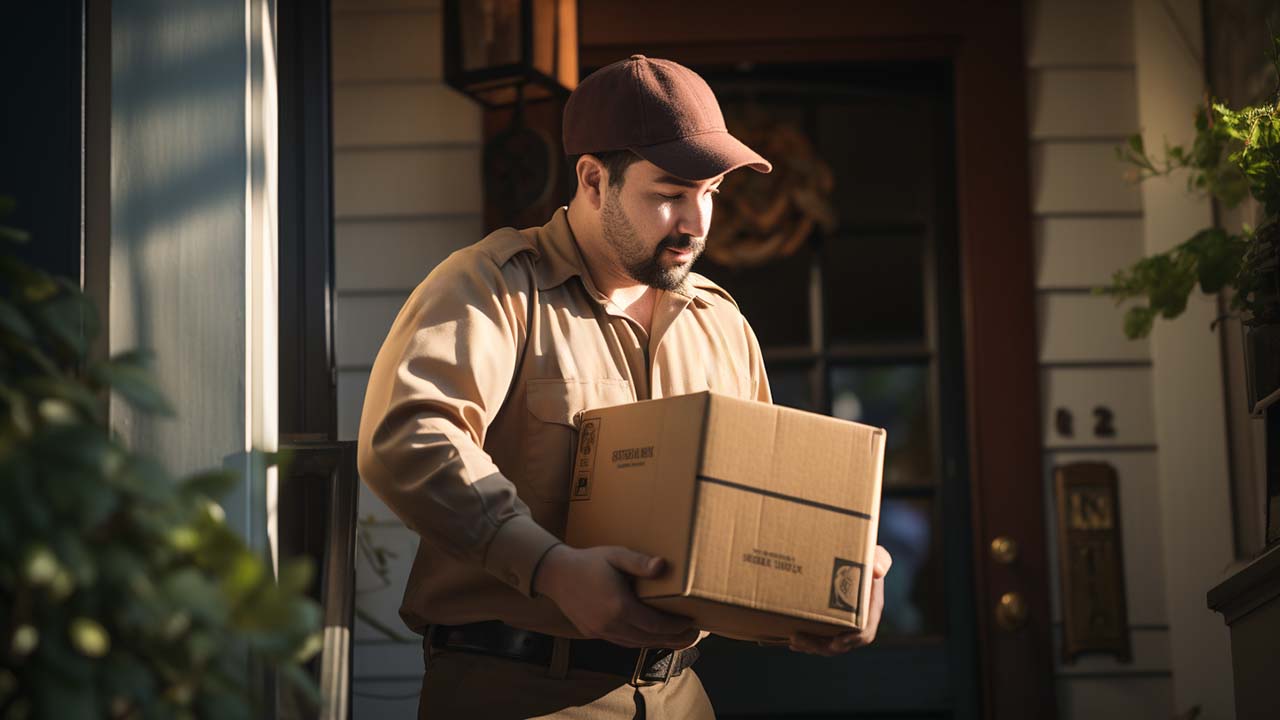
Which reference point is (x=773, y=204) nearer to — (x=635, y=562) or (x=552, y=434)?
(x=552, y=434)

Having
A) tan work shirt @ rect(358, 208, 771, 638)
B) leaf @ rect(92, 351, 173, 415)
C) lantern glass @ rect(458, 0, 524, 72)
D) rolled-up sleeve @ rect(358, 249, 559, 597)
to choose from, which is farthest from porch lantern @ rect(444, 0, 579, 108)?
leaf @ rect(92, 351, 173, 415)

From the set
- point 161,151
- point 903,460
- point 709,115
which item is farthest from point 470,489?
point 903,460

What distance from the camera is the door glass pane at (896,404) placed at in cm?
314

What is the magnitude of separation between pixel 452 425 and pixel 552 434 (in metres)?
0.18

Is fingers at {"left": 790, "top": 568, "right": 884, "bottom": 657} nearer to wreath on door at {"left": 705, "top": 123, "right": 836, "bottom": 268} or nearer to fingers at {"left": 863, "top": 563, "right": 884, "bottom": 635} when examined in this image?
fingers at {"left": 863, "top": 563, "right": 884, "bottom": 635}

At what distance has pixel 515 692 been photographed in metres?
1.63

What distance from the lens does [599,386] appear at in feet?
5.64

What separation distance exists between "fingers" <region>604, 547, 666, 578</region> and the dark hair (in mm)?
571

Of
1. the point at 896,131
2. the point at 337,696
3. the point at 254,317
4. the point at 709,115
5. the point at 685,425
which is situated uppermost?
the point at 896,131

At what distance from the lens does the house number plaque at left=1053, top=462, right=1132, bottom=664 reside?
2826 millimetres

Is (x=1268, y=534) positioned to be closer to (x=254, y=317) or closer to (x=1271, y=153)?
(x=1271, y=153)

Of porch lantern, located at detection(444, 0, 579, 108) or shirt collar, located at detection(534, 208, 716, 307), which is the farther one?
porch lantern, located at detection(444, 0, 579, 108)

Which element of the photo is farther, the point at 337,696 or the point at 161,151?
the point at 337,696

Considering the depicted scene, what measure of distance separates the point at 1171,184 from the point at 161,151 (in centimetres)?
229
